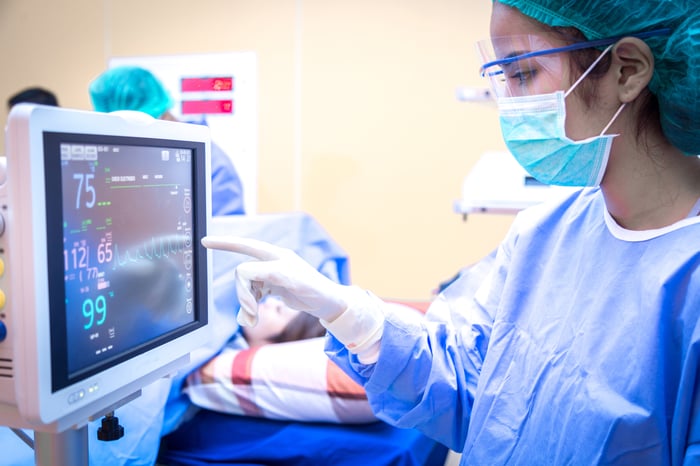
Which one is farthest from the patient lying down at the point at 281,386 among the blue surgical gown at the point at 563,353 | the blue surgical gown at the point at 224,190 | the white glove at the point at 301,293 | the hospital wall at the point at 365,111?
the hospital wall at the point at 365,111

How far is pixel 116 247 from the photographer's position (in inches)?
30.9

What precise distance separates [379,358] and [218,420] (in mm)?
800

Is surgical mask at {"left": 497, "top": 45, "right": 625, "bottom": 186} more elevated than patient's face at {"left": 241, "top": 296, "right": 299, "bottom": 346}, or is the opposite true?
surgical mask at {"left": 497, "top": 45, "right": 625, "bottom": 186}

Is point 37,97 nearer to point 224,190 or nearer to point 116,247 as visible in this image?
point 224,190

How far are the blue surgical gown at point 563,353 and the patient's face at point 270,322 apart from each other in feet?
2.39

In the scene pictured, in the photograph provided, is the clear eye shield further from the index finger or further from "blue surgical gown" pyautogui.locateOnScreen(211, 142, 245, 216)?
"blue surgical gown" pyautogui.locateOnScreen(211, 142, 245, 216)

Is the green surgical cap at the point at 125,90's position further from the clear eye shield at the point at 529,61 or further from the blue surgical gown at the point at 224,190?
the clear eye shield at the point at 529,61

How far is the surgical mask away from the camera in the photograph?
35.8 inches

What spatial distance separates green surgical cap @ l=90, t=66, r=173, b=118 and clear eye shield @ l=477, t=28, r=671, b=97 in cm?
165

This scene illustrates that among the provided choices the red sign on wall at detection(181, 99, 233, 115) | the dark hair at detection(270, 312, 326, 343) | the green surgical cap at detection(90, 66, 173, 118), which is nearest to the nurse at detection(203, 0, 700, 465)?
the dark hair at detection(270, 312, 326, 343)

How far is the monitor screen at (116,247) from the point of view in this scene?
688 mm

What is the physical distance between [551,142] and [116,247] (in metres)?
0.64

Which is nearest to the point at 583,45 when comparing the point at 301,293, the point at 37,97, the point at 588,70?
the point at 588,70

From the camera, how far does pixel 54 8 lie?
377cm
